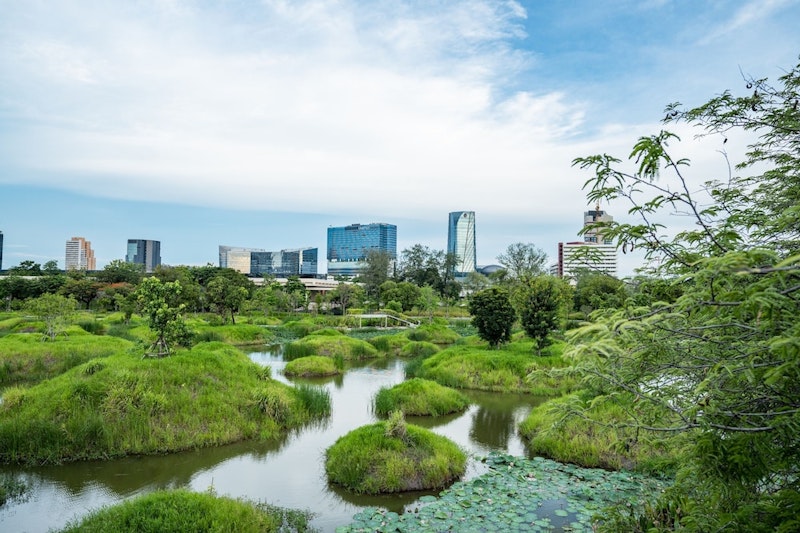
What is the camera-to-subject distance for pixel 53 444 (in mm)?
10617

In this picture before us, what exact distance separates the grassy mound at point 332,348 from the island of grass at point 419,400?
1038 centimetres

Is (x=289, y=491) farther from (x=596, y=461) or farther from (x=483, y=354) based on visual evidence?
(x=483, y=354)

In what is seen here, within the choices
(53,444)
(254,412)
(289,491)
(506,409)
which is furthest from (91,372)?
(506,409)

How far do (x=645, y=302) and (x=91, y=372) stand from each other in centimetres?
1345

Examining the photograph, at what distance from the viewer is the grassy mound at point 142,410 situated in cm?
1077

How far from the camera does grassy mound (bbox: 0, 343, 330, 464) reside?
424 inches

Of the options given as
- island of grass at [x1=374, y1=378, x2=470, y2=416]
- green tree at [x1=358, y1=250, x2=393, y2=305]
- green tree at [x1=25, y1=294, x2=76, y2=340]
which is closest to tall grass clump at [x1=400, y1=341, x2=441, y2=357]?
island of grass at [x1=374, y1=378, x2=470, y2=416]

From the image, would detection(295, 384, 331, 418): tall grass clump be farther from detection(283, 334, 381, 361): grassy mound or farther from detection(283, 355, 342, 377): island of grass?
detection(283, 334, 381, 361): grassy mound

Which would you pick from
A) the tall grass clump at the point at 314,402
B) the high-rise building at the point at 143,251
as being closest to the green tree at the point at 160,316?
the tall grass clump at the point at 314,402

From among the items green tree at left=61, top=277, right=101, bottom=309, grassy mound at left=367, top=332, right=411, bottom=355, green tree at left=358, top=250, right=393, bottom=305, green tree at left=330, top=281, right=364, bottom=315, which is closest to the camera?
grassy mound at left=367, top=332, right=411, bottom=355

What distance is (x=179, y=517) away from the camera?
6770 millimetres

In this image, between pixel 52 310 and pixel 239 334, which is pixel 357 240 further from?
pixel 52 310

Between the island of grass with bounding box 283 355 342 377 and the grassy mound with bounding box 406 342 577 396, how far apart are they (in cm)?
377

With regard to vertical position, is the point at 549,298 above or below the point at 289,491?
above
